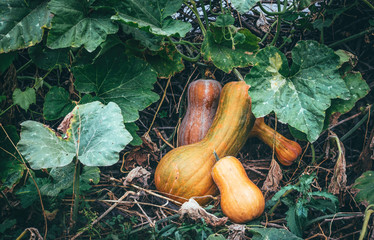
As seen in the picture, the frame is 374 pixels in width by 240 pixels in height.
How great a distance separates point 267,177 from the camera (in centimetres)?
164

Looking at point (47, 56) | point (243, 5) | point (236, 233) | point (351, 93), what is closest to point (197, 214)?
point (236, 233)

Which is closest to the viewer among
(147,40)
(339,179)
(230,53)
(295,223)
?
(295,223)

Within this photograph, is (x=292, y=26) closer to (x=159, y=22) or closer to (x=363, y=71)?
(x=363, y=71)

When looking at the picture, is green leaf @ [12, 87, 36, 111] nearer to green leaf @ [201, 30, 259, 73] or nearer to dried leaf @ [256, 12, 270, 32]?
green leaf @ [201, 30, 259, 73]

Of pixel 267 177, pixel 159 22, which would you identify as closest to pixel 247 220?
pixel 267 177

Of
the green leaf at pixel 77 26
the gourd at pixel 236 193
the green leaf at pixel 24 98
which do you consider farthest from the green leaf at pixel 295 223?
the green leaf at pixel 24 98

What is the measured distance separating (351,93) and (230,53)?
0.71 meters

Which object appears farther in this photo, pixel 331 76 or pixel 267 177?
pixel 267 177

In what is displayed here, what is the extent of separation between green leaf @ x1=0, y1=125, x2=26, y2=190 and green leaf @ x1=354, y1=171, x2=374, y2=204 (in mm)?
1724

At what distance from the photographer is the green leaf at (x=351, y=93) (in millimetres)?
1550

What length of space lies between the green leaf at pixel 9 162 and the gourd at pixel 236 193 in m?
1.05

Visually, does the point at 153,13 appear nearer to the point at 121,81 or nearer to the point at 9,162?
the point at 121,81

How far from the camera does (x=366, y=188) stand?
141cm

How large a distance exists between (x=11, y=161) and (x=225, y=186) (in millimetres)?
1162
